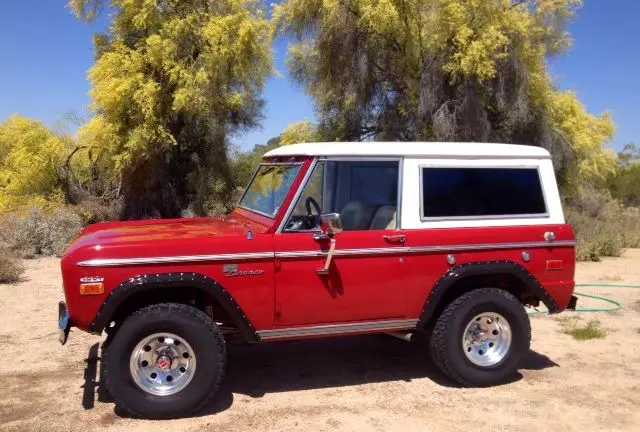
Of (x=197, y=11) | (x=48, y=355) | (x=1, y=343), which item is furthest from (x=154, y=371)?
(x=197, y=11)

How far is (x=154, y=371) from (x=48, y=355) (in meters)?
2.21

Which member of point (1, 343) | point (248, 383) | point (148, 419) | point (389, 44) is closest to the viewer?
point (148, 419)

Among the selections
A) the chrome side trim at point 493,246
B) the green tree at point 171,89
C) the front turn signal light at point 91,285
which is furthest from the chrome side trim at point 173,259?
the green tree at point 171,89

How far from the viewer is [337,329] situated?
491 cm

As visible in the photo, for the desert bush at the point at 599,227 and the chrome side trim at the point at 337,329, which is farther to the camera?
the desert bush at the point at 599,227

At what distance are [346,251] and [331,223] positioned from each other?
1.25ft

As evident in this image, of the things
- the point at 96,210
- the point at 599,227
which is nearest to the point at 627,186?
the point at 599,227

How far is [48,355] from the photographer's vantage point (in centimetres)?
615

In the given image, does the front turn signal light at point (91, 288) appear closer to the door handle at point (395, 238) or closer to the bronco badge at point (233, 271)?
the bronco badge at point (233, 271)

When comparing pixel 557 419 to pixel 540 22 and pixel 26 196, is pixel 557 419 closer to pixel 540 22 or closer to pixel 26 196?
pixel 540 22

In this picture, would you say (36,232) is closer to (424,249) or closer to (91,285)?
(91,285)

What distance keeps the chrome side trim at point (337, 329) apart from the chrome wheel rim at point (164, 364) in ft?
1.93

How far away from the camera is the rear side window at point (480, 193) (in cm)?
524

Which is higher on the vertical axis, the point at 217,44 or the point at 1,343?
the point at 217,44
